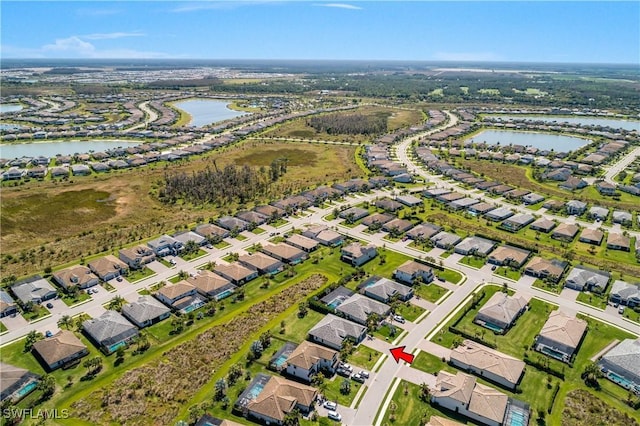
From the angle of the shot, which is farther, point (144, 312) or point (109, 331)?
point (144, 312)

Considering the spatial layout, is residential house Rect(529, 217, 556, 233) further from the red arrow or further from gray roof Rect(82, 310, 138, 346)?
gray roof Rect(82, 310, 138, 346)

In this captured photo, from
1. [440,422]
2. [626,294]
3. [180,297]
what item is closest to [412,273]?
[440,422]

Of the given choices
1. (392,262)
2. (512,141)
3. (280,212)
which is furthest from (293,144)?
(392,262)

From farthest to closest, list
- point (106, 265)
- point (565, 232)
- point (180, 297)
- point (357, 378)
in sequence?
point (565, 232) < point (106, 265) < point (180, 297) < point (357, 378)

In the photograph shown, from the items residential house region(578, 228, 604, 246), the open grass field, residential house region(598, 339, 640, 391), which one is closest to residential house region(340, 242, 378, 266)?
the open grass field

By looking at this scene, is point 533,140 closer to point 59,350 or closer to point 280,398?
point 280,398
